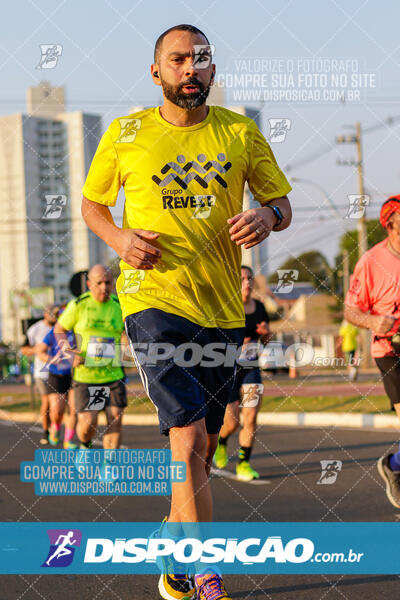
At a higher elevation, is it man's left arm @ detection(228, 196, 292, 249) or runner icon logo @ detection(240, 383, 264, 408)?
man's left arm @ detection(228, 196, 292, 249)

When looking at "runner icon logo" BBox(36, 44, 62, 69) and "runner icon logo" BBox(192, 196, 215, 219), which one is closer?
"runner icon logo" BBox(192, 196, 215, 219)

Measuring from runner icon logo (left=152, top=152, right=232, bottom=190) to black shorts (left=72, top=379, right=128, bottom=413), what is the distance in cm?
517

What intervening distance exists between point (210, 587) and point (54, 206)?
3634mm

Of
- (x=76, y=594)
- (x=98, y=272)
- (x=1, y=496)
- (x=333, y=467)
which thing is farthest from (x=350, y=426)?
(x=76, y=594)

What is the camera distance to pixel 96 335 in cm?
885

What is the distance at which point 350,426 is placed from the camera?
543 inches

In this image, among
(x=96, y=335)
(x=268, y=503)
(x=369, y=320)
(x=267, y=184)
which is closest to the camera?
(x=267, y=184)

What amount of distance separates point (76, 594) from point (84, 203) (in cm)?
185

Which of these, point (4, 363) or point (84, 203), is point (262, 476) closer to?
point (84, 203)

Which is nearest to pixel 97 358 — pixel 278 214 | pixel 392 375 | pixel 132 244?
pixel 392 375

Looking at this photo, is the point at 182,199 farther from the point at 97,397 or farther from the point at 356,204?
the point at 97,397

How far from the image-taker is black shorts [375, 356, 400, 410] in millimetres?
A: 5500

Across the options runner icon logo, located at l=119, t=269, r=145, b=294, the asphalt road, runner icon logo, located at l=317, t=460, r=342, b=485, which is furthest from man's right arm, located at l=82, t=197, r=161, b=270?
runner icon logo, located at l=317, t=460, r=342, b=485

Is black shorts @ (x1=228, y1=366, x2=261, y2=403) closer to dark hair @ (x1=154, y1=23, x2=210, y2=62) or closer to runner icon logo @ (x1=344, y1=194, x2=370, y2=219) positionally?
runner icon logo @ (x1=344, y1=194, x2=370, y2=219)
